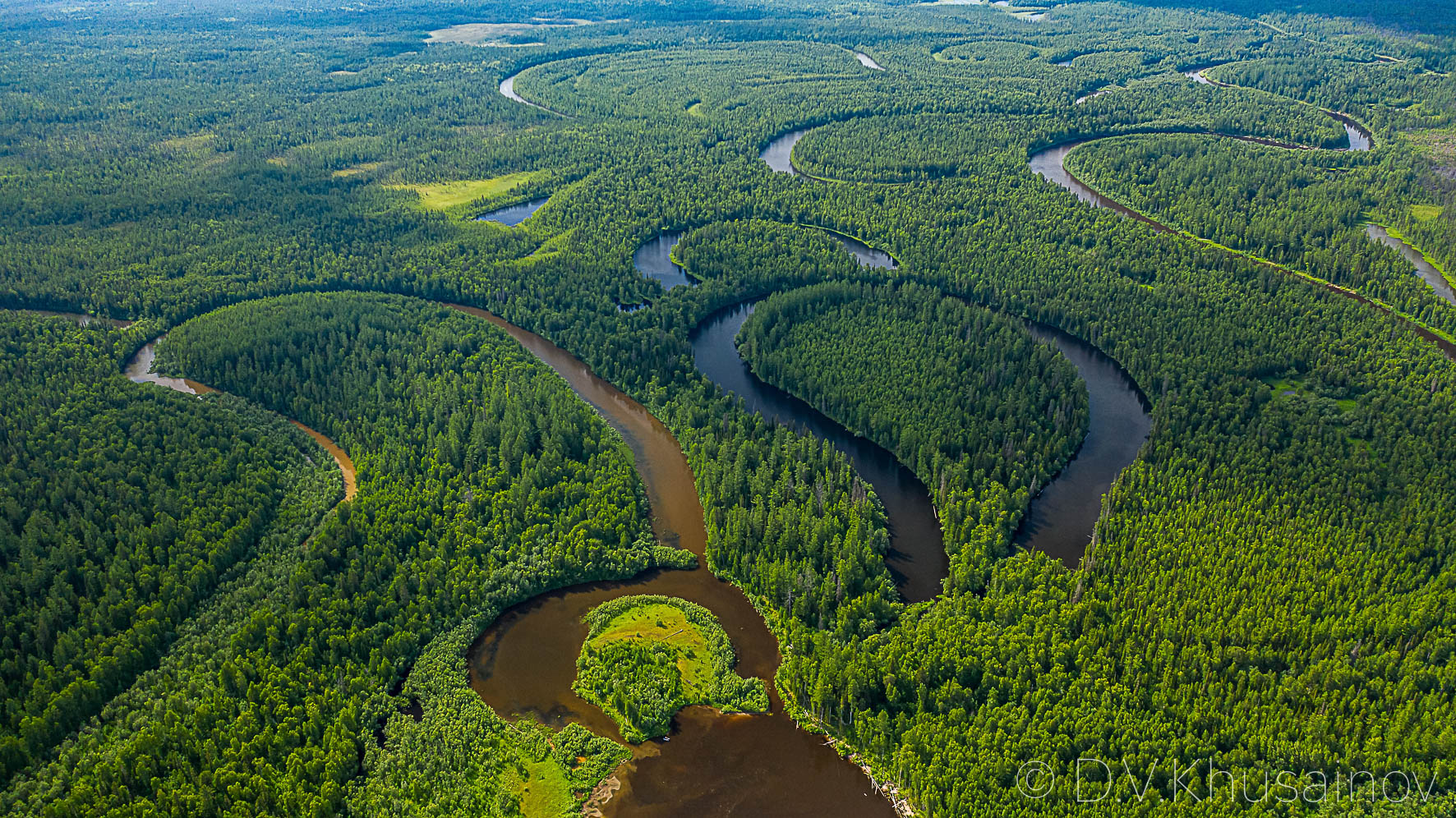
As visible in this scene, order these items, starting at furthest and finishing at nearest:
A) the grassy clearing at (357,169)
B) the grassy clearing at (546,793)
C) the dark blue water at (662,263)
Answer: the grassy clearing at (357,169), the dark blue water at (662,263), the grassy clearing at (546,793)

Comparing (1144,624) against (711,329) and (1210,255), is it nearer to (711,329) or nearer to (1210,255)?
(711,329)

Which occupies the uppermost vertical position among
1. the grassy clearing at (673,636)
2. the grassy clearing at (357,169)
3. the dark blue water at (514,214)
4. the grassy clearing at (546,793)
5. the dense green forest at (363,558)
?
the grassy clearing at (357,169)

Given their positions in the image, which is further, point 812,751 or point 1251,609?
point 1251,609

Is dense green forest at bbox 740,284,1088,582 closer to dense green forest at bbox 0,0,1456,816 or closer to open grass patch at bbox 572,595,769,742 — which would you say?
dense green forest at bbox 0,0,1456,816

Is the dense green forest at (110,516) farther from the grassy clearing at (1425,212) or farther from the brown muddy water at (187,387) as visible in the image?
the grassy clearing at (1425,212)

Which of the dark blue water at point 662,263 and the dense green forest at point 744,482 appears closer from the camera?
the dense green forest at point 744,482

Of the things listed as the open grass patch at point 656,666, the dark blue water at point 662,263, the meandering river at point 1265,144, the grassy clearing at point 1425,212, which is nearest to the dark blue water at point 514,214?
the dark blue water at point 662,263

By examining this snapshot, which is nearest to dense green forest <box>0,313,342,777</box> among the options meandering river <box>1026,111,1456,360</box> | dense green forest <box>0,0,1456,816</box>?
dense green forest <box>0,0,1456,816</box>

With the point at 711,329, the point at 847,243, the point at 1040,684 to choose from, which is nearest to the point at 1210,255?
the point at 847,243
